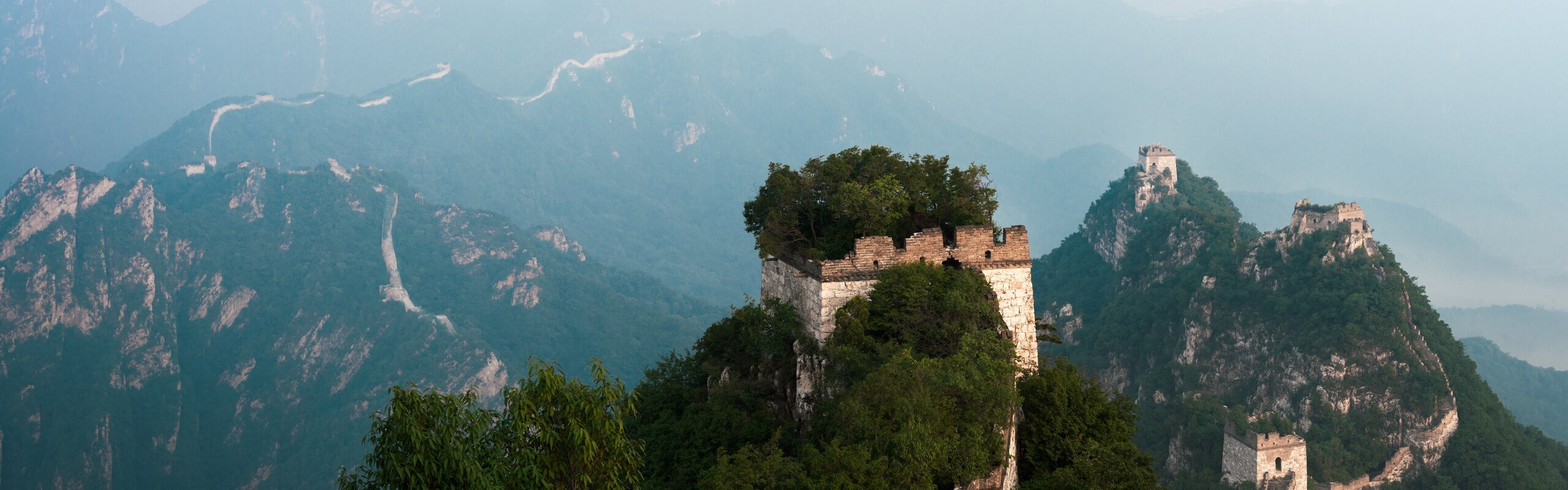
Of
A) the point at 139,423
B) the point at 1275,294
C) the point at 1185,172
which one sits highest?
the point at 1185,172

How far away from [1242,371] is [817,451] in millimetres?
89761

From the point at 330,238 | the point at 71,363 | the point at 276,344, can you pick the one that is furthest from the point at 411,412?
the point at 330,238

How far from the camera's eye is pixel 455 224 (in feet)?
612

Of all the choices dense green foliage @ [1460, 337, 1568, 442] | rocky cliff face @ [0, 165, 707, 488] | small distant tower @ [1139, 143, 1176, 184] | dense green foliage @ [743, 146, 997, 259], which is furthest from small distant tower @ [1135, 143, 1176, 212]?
dense green foliage @ [743, 146, 997, 259]

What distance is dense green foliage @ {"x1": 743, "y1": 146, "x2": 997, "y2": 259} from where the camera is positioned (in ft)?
90.1

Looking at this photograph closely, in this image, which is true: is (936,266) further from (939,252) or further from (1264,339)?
(1264,339)

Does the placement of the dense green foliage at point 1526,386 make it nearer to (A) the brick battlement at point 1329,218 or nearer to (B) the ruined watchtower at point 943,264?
(A) the brick battlement at point 1329,218

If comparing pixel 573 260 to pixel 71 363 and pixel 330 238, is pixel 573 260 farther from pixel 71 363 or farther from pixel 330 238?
pixel 71 363

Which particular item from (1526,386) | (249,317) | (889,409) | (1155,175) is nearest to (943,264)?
(889,409)

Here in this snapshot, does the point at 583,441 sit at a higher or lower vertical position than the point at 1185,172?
lower

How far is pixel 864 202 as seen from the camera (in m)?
27.3

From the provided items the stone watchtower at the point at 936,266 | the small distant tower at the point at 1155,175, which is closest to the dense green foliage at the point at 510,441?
the stone watchtower at the point at 936,266

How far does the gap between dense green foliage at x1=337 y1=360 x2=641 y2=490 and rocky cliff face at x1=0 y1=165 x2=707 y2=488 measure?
292 ft

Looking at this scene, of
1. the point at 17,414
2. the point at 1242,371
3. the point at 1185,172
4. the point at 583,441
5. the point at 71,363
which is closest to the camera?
the point at 583,441
